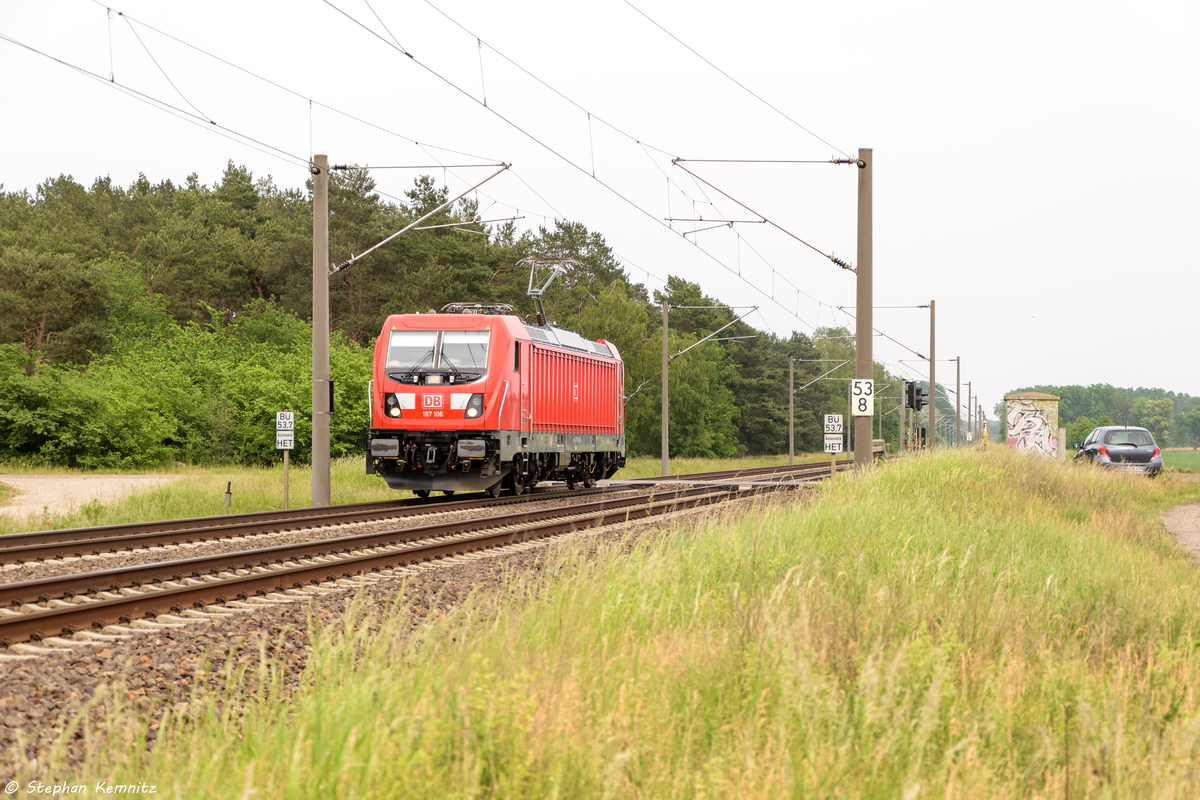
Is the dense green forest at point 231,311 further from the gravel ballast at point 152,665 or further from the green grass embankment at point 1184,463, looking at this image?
the gravel ballast at point 152,665

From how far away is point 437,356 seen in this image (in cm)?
2222

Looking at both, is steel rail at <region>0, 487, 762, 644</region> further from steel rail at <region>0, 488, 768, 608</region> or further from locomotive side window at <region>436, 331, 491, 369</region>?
locomotive side window at <region>436, 331, 491, 369</region>

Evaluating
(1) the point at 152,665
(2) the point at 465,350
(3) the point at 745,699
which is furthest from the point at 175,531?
(3) the point at 745,699

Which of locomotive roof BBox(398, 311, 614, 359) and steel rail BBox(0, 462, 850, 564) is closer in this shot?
steel rail BBox(0, 462, 850, 564)

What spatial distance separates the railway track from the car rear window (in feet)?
66.0

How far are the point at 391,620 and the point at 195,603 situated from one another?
14.4ft

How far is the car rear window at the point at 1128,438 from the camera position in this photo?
113 feet

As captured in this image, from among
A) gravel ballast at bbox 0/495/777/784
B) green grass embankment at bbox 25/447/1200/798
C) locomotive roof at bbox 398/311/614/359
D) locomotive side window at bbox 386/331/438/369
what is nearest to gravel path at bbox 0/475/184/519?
locomotive side window at bbox 386/331/438/369

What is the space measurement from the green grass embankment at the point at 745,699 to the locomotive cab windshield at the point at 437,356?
543 inches

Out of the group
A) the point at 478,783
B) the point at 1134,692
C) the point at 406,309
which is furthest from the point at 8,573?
the point at 406,309

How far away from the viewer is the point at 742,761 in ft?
12.6

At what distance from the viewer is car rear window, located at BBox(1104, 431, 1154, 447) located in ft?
113

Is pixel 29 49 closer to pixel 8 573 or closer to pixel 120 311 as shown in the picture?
pixel 8 573

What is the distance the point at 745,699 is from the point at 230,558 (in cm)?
837
